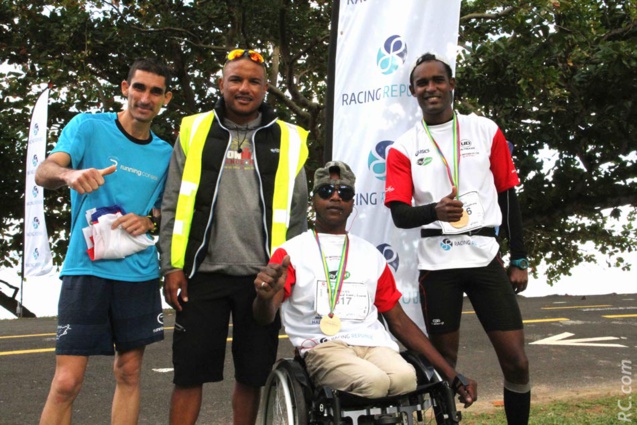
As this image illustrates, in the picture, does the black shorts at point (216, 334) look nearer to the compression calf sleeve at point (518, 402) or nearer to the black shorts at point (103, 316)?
the black shorts at point (103, 316)

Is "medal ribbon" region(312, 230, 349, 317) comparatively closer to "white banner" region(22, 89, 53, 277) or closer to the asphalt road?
the asphalt road

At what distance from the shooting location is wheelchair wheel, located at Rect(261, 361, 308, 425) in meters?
3.29

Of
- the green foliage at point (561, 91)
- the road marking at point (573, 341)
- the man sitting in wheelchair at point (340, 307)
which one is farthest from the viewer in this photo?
the green foliage at point (561, 91)

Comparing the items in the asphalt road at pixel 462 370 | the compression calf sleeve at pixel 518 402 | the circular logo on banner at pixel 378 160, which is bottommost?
the asphalt road at pixel 462 370

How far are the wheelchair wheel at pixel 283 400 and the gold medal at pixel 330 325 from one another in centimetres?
28

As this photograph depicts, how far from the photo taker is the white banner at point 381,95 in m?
4.70

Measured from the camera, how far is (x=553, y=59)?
11.8 m

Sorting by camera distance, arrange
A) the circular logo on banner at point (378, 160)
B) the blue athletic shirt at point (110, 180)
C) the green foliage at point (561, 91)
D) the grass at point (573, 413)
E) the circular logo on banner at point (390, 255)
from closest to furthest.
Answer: the blue athletic shirt at point (110, 180) → the circular logo on banner at point (390, 255) → the circular logo on banner at point (378, 160) → the grass at point (573, 413) → the green foliage at point (561, 91)

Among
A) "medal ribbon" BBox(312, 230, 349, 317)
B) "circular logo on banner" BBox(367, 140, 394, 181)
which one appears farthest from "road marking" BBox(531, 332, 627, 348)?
"medal ribbon" BBox(312, 230, 349, 317)

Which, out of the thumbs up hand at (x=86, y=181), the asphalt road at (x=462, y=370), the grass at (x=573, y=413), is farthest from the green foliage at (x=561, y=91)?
the thumbs up hand at (x=86, y=181)

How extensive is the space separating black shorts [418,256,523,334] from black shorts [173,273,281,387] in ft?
2.97

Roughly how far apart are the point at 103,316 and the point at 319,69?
12397 mm

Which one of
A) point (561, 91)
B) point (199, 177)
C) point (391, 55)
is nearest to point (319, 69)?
point (561, 91)

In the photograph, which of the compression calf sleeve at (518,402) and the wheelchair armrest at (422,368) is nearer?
the wheelchair armrest at (422,368)
